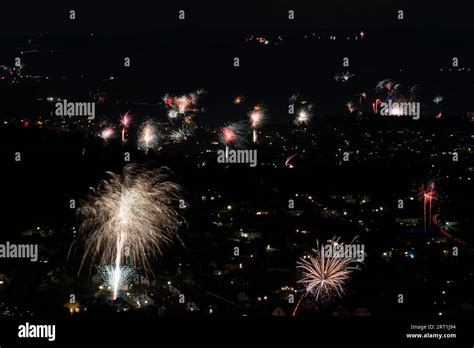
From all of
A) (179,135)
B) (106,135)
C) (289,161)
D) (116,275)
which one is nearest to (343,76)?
(179,135)

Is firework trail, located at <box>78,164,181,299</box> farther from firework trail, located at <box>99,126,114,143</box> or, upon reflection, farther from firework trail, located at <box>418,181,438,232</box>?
firework trail, located at <box>99,126,114,143</box>

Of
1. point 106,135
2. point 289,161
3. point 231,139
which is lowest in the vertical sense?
point 289,161

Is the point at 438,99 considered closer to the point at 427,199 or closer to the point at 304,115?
the point at 304,115

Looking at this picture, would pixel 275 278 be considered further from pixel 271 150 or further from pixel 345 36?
pixel 345 36

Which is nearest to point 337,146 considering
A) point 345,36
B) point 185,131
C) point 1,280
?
point 185,131

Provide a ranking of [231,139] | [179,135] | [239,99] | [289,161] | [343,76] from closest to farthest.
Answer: [289,161] → [231,139] → [179,135] → [239,99] → [343,76]

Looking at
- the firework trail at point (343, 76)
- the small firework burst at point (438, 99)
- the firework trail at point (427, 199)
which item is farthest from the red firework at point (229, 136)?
the firework trail at point (343, 76)

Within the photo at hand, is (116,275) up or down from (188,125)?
down

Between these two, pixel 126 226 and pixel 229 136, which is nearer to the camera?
pixel 126 226

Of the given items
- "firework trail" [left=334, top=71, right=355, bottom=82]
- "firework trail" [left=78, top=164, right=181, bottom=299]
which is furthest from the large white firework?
"firework trail" [left=334, top=71, right=355, bottom=82]
